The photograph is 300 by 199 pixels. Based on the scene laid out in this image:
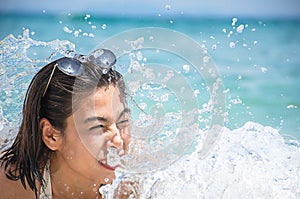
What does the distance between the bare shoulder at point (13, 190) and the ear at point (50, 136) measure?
16 cm

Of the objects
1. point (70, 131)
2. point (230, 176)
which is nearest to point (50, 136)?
point (70, 131)

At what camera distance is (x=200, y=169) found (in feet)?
5.54

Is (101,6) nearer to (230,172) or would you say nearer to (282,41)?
(282,41)

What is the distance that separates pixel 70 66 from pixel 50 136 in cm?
22

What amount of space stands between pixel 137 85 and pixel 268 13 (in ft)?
15.4

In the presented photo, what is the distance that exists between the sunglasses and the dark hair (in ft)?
0.04

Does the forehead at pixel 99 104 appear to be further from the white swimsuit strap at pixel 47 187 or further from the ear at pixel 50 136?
the white swimsuit strap at pixel 47 187

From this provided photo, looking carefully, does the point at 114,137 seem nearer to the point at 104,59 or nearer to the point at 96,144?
the point at 96,144

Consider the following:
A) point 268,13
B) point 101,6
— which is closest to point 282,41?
point 268,13

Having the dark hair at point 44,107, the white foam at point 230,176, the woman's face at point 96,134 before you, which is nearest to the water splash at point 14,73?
Result: the dark hair at point 44,107

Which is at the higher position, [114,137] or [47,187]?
[114,137]

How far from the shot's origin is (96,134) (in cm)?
146

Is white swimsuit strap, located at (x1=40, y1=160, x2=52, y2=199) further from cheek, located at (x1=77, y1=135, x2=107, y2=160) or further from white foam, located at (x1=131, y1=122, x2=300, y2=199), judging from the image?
white foam, located at (x1=131, y1=122, x2=300, y2=199)

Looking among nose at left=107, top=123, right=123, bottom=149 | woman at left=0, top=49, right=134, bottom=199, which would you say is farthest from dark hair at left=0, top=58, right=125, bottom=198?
nose at left=107, top=123, right=123, bottom=149
